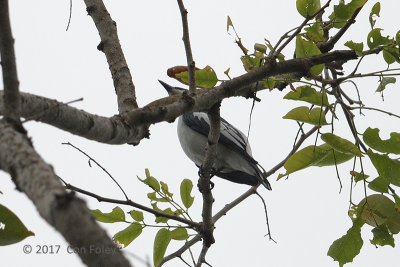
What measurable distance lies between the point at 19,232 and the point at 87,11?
1.95 meters

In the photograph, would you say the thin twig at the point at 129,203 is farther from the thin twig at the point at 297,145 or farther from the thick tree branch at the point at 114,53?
the thin twig at the point at 297,145

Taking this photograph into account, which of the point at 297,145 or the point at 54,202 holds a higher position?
the point at 297,145

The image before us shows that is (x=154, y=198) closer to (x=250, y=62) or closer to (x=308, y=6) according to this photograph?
(x=250, y=62)

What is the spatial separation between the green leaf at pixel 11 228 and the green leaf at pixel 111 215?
1.21m

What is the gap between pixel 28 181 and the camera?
4.65 feet

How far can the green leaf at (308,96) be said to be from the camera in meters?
2.75

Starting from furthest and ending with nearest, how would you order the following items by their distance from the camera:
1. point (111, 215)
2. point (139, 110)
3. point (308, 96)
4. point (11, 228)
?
point (111, 215) → point (308, 96) → point (139, 110) → point (11, 228)

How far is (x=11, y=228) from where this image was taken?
91.0 inches

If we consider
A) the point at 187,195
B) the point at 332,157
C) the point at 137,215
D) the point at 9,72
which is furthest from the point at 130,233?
the point at 9,72

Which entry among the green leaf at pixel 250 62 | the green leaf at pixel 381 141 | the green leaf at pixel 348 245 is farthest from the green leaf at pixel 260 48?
the green leaf at pixel 348 245

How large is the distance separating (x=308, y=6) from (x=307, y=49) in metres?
0.22

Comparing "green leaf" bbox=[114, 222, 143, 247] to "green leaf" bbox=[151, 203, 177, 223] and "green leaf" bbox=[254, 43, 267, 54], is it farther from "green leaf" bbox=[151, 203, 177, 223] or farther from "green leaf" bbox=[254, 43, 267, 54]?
"green leaf" bbox=[254, 43, 267, 54]

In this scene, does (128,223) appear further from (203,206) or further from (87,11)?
(87,11)

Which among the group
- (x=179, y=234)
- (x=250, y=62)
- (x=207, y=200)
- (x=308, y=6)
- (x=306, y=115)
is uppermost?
(x=308, y=6)
